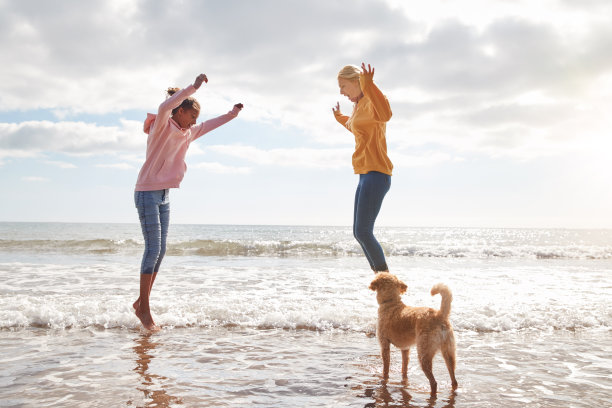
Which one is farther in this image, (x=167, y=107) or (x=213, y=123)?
(x=213, y=123)

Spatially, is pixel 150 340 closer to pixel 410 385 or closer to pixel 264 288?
pixel 410 385

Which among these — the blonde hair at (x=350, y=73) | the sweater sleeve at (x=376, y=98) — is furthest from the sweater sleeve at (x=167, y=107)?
the sweater sleeve at (x=376, y=98)

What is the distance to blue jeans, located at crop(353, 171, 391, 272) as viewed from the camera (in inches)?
154

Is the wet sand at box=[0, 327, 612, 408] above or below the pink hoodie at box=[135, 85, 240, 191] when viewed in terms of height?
below

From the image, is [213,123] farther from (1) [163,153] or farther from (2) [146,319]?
(2) [146,319]

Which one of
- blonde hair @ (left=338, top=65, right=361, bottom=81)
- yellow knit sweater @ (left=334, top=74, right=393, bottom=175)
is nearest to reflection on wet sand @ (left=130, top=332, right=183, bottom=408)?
yellow knit sweater @ (left=334, top=74, right=393, bottom=175)

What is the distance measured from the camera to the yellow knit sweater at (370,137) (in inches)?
151

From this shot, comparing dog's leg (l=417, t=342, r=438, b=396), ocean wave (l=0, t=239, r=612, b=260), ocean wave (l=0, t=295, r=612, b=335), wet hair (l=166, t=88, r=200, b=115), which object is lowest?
ocean wave (l=0, t=239, r=612, b=260)

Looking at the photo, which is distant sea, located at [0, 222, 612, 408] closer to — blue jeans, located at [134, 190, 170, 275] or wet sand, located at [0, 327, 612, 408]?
wet sand, located at [0, 327, 612, 408]

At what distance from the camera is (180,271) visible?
34.6ft

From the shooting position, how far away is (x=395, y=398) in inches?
113

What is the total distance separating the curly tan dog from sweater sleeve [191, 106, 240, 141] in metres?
2.72

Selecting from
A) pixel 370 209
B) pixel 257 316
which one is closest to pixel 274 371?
pixel 370 209

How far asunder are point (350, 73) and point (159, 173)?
2.26m
